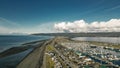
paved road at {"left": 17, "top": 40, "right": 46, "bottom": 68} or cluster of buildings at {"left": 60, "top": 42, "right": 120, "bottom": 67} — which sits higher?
paved road at {"left": 17, "top": 40, "right": 46, "bottom": 68}

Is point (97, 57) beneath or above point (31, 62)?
beneath

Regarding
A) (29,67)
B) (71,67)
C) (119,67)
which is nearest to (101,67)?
(119,67)

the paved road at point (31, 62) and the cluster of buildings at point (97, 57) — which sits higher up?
the paved road at point (31, 62)

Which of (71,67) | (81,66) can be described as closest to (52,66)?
(71,67)

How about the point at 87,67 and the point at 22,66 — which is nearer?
the point at 87,67

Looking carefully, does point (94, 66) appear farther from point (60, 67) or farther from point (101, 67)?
point (60, 67)

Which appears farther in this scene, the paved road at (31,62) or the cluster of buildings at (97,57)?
the cluster of buildings at (97,57)

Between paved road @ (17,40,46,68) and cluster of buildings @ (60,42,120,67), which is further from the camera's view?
cluster of buildings @ (60,42,120,67)

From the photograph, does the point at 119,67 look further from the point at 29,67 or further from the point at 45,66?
the point at 29,67

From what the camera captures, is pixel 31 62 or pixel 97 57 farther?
pixel 97 57
